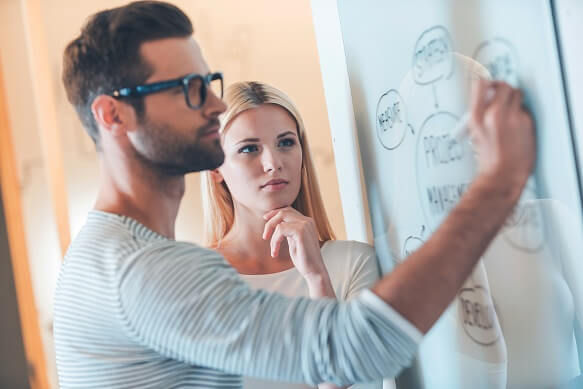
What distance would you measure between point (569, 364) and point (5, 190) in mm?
1620

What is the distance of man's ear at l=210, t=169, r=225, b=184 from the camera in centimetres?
116

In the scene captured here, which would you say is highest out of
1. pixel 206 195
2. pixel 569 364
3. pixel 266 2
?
pixel 266 2

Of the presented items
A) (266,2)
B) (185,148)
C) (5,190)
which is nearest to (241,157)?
(185,148)

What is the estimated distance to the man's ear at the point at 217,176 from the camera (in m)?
1.16

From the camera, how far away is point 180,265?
2.05ft

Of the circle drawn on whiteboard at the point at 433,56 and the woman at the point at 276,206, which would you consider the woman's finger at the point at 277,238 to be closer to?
the woman at the point at 276,206

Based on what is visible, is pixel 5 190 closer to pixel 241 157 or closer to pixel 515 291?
pixel 241 157

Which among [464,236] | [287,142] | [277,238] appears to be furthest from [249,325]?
[287,142]

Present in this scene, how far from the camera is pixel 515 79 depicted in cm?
66

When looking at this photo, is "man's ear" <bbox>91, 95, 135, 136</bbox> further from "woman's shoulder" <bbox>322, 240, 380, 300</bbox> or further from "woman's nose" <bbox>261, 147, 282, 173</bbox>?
"woman's shoulder" <bbox>322, 240, 380, 300</bbox>

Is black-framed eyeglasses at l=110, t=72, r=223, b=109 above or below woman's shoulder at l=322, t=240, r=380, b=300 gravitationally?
above

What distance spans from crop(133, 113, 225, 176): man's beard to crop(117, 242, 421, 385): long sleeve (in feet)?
0.55

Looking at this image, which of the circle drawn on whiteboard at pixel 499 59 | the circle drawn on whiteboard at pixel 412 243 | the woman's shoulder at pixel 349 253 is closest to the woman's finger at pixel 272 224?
the woman's shoulder at pixel 349 253

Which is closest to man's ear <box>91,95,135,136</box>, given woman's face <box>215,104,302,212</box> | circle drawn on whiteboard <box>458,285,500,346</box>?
woman's face <box>215,104,302,212</box>
